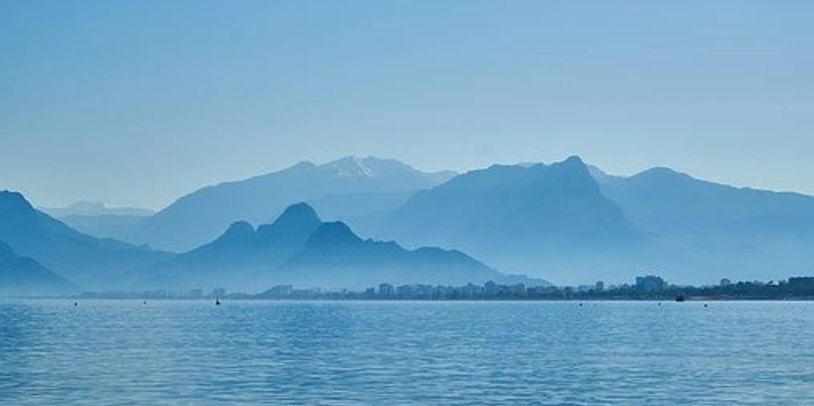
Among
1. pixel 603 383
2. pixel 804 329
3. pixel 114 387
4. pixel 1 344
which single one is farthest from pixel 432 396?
pixel 804 329

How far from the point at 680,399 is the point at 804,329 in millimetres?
108477

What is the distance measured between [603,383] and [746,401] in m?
12.4

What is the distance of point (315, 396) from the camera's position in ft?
230

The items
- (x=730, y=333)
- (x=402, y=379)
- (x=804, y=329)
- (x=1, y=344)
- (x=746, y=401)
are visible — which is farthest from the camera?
(x=804, y=329)

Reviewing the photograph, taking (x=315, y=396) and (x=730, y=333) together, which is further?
(x=730, y=333)

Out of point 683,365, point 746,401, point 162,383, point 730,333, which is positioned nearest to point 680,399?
point 746,401

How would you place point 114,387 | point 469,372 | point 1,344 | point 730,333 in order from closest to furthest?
1. point 114,387
2. point 469,372
3. point 1,344
4. point 730,333

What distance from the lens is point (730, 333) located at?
506 feet

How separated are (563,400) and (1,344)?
7452 centimetres

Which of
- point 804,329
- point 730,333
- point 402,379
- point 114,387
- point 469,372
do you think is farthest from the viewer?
point 804,329

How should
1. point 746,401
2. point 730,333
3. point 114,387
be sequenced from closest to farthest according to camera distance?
point 746,401 → point 114,387 → point 730,333

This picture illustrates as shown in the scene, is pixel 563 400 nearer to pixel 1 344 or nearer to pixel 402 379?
pixel 402 379

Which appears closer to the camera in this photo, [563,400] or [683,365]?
[563,400]

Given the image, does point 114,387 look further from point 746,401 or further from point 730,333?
point 730,333
